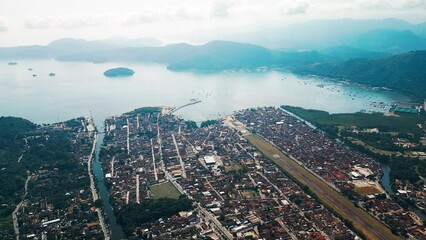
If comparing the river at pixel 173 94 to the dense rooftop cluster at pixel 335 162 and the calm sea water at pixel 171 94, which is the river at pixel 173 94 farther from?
the dense rooftop cluster at pixel 335 162

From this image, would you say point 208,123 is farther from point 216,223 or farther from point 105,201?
point 216,223

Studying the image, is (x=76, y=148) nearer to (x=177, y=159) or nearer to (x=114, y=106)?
(x=177, y=159)

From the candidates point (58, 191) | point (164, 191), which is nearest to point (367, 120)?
point (164, 191)

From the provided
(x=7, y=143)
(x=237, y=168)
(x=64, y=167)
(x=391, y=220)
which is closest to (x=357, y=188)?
(x=391, y=220)

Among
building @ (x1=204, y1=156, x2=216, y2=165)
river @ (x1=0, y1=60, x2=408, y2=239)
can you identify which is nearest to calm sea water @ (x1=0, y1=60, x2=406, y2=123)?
river @ (x1=0, y1=60, x2=408, y2=239)

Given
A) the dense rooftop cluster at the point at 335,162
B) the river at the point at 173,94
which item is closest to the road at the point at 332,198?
the dense rooftop cluster at the point at 335,162

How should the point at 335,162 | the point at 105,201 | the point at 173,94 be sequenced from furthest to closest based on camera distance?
the point at 173,94 < the point at 335,162 < the point at 105,201

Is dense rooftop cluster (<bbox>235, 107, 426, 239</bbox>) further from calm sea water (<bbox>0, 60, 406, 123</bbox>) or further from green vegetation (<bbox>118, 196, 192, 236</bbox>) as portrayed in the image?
green vegetation (<bbox>118, 196, 192, 236</bbox>)
